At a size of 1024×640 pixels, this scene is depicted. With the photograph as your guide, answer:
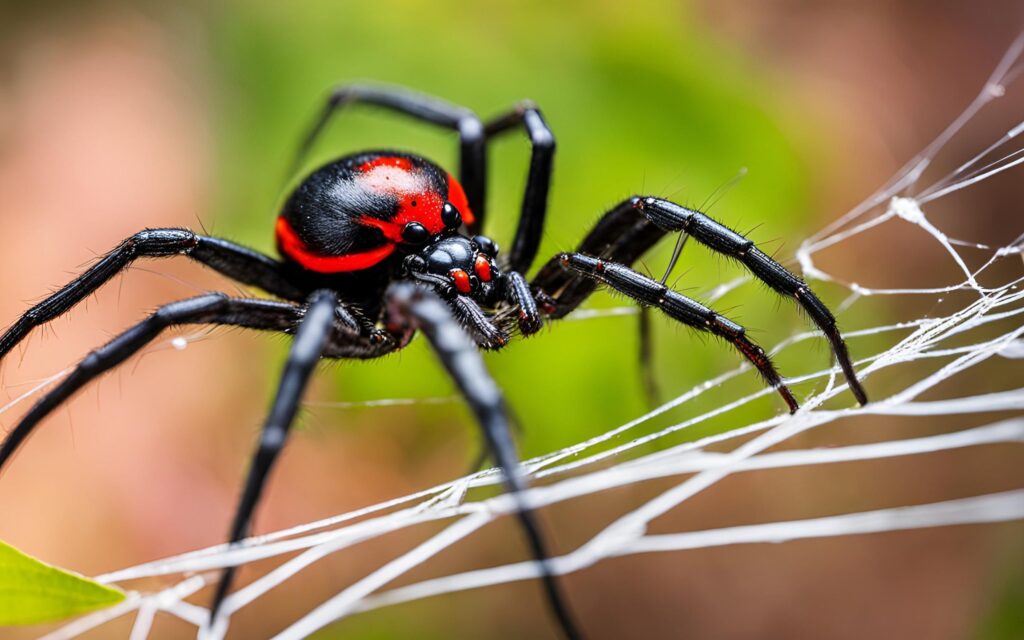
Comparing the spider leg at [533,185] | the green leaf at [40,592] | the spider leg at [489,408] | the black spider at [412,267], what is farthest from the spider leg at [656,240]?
the green leaf at [40,592]

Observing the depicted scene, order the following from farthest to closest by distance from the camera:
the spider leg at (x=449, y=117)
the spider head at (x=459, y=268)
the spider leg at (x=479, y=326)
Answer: the spider leg at (x=449, y=117) < the spider head at (x=459, y=268) < the spider leg at (x=479, y=326)

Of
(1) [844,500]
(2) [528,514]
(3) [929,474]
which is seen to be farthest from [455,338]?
(3) [929,474]

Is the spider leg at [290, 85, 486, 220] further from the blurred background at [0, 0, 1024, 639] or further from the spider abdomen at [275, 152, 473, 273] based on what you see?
the blurred background at [0, 0, 1024, 639]

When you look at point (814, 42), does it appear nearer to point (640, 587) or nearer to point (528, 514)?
point (640, 587)

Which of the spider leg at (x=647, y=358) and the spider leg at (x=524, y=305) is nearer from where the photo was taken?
the spider leg at (x=524, y=305)

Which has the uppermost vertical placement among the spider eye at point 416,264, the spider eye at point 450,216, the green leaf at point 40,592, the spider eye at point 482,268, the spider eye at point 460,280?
the spider eye at point 450,216

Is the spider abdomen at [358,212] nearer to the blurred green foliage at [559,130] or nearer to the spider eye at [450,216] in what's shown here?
the spider eye at [450,216]

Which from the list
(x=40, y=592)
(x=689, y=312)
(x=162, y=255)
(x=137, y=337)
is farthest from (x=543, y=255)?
(x=40, y=592)
